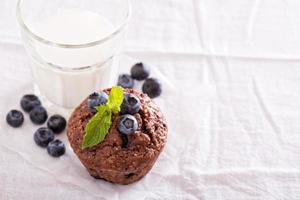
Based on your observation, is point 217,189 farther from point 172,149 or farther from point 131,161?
point 131,161

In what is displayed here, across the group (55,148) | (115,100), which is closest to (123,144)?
(115,100)

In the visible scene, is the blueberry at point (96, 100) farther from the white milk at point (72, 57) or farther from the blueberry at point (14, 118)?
the blueberry at point (14, 118)

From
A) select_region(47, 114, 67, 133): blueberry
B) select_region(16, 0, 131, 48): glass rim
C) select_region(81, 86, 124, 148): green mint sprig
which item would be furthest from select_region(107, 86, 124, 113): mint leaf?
select_region(47, 114, 67, 133): blueberry

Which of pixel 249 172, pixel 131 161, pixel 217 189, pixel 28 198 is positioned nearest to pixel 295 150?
pixel 249 172

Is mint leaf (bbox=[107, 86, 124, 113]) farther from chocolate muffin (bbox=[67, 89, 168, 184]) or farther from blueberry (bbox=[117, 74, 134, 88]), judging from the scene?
blueberry (bbox=[117, 74, 134, 88])

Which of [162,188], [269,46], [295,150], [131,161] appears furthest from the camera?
[269,46]

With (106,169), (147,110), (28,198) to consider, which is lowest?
(28,198)
